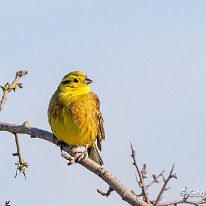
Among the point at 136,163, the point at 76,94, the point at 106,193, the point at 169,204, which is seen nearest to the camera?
the point at 169,204

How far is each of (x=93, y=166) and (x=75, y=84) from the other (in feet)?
9.86

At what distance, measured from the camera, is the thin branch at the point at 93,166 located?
594 cm

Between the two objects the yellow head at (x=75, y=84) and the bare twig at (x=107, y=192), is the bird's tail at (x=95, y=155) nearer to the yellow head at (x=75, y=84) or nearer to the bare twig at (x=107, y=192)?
the yellow head at (x=75, y=84)

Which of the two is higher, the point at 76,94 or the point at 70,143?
the point at 76,94

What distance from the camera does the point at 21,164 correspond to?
738 cm

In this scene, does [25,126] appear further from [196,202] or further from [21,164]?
[196,202]

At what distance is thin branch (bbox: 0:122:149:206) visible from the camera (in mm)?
5941

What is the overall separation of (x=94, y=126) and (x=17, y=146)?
6.89ft

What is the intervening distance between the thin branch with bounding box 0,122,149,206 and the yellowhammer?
0.37 metres

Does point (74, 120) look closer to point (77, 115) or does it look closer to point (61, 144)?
point (77, 115)

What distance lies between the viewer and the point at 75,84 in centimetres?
986

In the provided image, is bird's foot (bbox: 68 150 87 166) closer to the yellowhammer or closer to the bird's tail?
the yellowhammer

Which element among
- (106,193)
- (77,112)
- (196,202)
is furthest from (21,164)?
(196,202)

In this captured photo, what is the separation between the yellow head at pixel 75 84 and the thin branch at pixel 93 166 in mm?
1352
